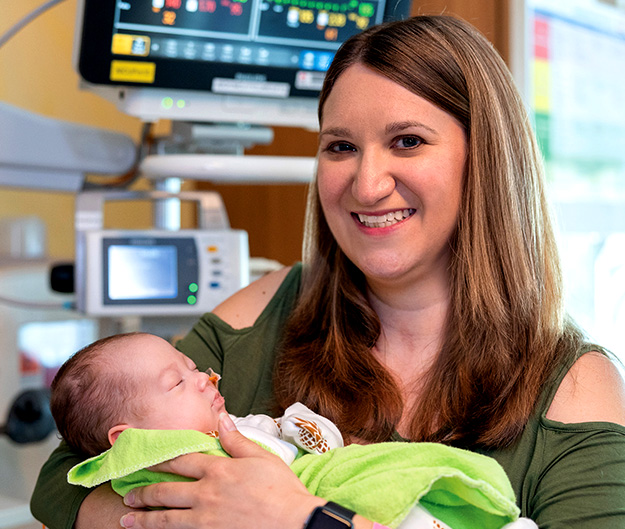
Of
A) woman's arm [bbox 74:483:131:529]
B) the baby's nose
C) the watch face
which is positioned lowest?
woman's arm [bbox 74:483:131:529]

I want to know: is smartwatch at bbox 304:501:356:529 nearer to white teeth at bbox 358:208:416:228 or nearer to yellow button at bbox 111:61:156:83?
white teeth at bbox 358:208:416:228

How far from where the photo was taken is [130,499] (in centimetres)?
103

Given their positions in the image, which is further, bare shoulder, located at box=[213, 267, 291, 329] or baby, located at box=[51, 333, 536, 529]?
bare shoulder, located at box=[213, 267, 291, 329]

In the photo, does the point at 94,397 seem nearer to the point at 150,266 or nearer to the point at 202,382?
the point at 202,382

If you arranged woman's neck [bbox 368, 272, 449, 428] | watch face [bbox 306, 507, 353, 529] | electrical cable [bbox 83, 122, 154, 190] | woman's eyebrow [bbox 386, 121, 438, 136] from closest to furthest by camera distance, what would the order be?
watch face [bbox 306, 507, 353, 529]
woman's eyebrow [bbox 386, 121, 438, 136]
woman's neck [bbox 368, 272, 449, 428]
electrical cable [bbox 83, 122, 154, 190]

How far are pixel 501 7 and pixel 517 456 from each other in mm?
1412

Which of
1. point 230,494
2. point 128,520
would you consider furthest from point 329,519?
point 128,520

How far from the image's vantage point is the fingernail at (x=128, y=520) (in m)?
1.01

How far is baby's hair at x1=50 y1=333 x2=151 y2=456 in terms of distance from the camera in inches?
41.5

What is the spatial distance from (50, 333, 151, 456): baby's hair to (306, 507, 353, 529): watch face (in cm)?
32

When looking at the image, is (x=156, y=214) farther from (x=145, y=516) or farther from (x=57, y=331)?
(x=145, y=516)

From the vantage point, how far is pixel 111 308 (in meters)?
1.66

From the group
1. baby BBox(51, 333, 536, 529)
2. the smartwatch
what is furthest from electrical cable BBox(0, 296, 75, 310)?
the smartwatch

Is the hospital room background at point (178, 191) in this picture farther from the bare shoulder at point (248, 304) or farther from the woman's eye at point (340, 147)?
the woman's eye at point (340, 147)
